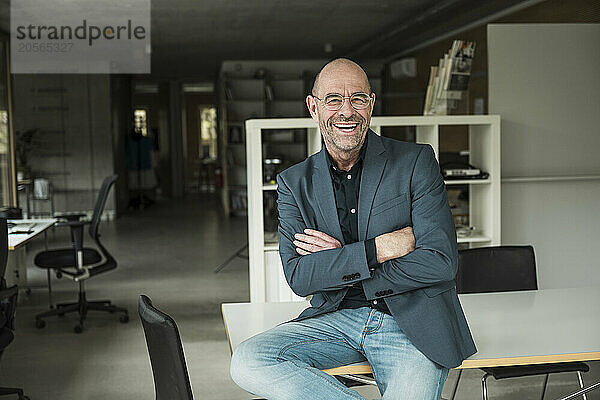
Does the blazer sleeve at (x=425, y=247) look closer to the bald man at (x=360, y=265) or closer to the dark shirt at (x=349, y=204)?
the bald man at (x=360, y=265)

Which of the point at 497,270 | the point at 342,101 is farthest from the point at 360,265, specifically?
the point at 497,270

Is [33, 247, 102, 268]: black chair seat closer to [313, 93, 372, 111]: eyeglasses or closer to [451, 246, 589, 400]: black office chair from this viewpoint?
[451, 246, 589, 400]: black office chair

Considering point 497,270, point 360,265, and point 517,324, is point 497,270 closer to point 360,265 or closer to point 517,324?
point 517,324

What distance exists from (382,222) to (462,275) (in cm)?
115

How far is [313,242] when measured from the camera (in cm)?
249

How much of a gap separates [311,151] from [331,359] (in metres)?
2.98

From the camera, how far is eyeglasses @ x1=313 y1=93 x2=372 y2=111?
247 centimetres

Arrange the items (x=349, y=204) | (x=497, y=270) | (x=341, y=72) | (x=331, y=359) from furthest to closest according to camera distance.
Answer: (x=497, y=270) → (x=349, y=204) → (x=341, y=72) → (x=331, y=359)

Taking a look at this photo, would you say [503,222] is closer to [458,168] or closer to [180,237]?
[458,168]

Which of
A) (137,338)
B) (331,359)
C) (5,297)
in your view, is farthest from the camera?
(137,338)

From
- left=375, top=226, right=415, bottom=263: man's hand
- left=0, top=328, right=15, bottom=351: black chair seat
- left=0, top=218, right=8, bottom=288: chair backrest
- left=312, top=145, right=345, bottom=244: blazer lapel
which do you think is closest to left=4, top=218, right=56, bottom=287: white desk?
left=0, top=218, right=8, bottom=288: chair backrest

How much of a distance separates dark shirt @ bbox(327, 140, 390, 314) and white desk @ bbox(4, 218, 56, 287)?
3.15 metres

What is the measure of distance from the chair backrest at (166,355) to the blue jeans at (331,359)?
0.27m

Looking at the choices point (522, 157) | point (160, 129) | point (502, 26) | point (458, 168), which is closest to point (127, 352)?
point (458, 168)
